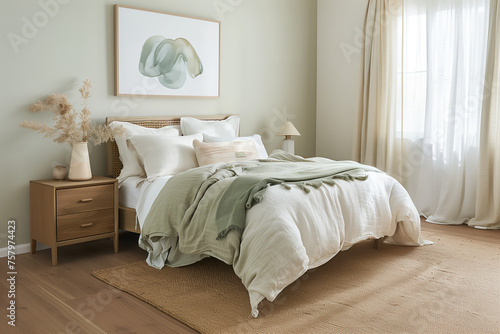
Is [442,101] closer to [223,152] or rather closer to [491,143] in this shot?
[491,143]

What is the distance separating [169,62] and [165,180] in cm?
139

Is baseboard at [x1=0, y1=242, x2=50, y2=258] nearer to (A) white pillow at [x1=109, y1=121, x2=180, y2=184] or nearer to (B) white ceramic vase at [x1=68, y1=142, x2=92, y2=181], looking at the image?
(B) white ceramic vase at [x1=68, y1=142, x2=92, y2=181]

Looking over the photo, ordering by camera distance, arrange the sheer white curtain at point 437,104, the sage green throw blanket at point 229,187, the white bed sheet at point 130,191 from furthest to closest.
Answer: the sheer white curtain at point 437,104, the white bed sheet at point 130,191, the sage green throw blanket at point 229,187

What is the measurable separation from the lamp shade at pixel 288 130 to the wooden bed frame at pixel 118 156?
100 cm

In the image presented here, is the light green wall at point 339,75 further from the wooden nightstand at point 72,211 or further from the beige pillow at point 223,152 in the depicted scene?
the wooden nightstand at point 72,211

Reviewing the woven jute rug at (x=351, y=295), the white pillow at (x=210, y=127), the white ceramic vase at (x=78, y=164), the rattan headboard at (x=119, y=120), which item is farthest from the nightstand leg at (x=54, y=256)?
the white pillow at (x=210, y=127)

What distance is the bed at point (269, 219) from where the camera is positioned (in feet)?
8.83

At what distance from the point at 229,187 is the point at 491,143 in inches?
111

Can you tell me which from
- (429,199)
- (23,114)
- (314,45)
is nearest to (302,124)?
(314,45)

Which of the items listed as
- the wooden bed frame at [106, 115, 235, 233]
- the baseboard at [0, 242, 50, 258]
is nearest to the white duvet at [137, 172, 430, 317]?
the wooden bed frame at [106, 115, 235, 233]

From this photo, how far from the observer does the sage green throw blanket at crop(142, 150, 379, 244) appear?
115 inches

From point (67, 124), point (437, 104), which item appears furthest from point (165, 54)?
point (437, 104)

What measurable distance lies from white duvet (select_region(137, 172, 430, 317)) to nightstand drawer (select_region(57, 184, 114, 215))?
0.92 feet

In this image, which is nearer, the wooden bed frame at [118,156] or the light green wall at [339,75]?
the wooden bed frame at [118,156]
